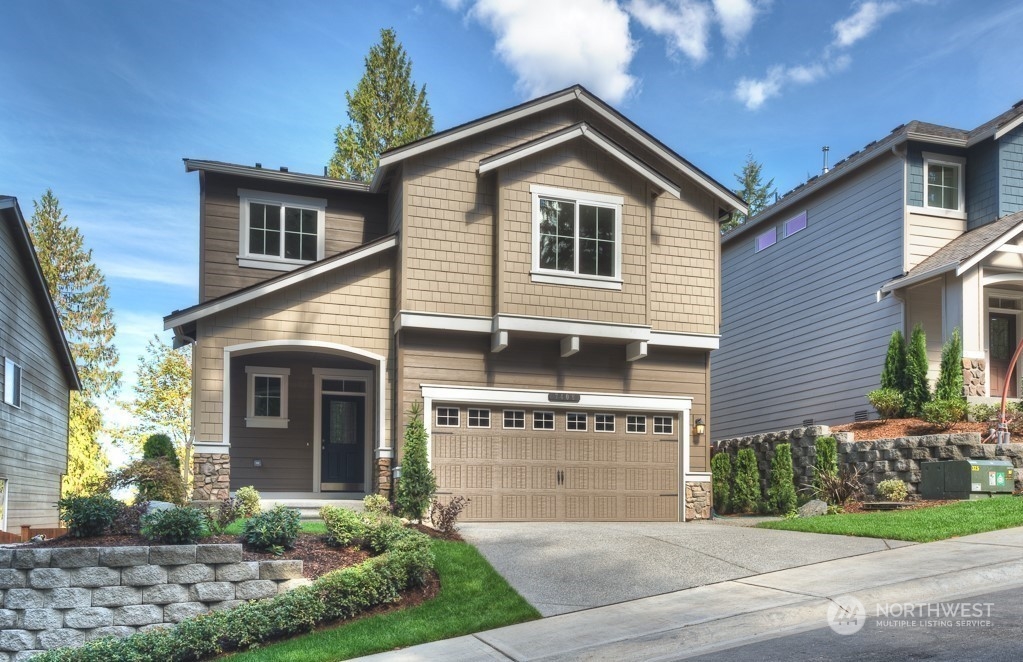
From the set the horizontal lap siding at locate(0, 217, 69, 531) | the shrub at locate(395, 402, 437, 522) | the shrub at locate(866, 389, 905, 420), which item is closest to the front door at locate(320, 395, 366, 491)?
the shrub at locate(395, 402, 437, 522)

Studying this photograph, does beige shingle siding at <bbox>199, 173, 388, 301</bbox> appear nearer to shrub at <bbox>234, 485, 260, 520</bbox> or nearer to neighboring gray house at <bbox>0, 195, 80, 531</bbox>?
neighboring gray house at <bbox>0, 195, 80, 531</bbox>

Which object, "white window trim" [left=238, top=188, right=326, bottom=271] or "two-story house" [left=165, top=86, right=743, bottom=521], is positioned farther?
"white window trim" [left=238, top=188, right=326, bottom=271]

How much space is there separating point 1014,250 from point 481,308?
10731 mm

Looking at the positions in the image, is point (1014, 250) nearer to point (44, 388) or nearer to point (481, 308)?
point (481, 308)

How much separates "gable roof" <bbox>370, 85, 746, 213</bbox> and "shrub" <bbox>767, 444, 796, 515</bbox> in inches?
201

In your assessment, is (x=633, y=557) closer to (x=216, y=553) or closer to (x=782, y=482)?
(x=216, y=553)

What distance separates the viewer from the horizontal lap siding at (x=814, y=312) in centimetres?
2042

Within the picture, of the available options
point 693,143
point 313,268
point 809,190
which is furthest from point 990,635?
point 693,143

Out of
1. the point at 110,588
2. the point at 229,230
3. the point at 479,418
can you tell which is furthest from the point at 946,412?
the point at 110,588

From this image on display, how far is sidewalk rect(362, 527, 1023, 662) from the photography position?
798cm

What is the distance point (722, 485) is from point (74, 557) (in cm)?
1409

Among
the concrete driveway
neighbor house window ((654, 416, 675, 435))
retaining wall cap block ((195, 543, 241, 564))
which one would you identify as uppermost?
neighbor house window ((654, 416, 675, 435))

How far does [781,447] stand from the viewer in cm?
1877

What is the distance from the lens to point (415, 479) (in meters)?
14.8
